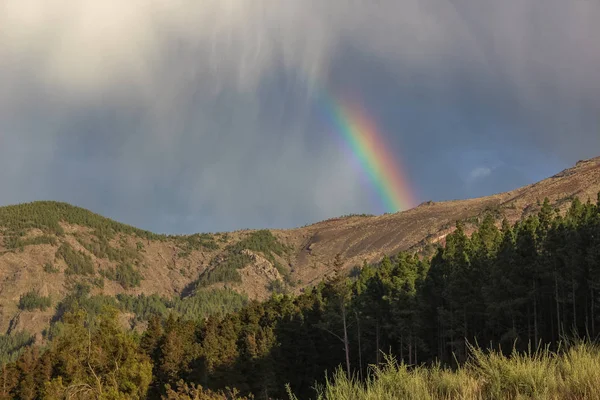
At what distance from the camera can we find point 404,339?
5991 cm

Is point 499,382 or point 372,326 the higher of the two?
point 372,326

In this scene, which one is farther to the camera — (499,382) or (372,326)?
(372,326)

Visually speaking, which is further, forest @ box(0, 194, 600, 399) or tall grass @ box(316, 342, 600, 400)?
forest @ box(0, 194, 600, 399)

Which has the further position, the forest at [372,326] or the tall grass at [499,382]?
the forest at [372,326]

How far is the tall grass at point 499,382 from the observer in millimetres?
6352

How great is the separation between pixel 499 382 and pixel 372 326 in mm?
64977

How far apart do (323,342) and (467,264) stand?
3232 centimetres

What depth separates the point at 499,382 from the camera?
679cm

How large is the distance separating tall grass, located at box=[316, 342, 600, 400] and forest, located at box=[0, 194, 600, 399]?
13308mm

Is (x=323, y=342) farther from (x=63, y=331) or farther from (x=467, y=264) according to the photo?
(x=63, y=331)

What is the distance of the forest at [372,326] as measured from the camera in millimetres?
44500

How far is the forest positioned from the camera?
44500 millimetres

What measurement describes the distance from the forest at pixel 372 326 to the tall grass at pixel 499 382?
13.3 metres

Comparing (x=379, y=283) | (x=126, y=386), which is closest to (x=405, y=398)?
(x=126, y=386)
